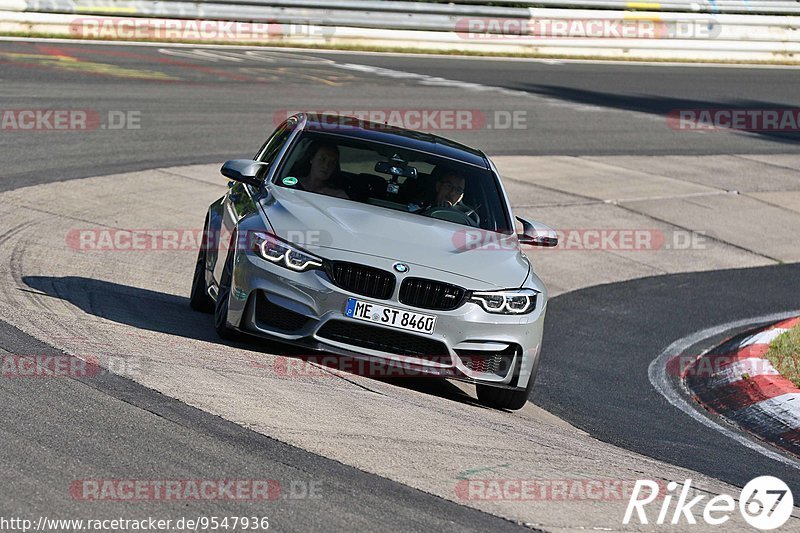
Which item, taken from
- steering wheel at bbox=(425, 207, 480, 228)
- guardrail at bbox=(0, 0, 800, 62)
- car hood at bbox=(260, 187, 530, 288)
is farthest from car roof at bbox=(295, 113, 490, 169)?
guardrail at bbox=(0, 0, 800, 62)

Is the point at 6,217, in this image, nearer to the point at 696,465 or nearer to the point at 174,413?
the point at 174,413

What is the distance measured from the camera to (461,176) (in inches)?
352

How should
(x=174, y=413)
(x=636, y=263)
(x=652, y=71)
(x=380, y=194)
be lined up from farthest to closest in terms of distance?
(x=652, y=71) → (x=636, y=263) → (x=380, y=194) → (x=174, y=413)

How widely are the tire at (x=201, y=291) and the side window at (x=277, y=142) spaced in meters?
0.74

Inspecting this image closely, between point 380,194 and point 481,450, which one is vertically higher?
point 380,194

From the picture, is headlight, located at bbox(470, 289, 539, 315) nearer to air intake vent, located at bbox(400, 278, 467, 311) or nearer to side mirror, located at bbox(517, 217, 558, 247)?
air intake vent, located at bbox(400, 278, 467, 311)

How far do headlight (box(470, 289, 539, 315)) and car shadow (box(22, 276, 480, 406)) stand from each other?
75cm

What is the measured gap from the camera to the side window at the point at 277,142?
9055mm

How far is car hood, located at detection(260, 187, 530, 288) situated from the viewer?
7.62 m

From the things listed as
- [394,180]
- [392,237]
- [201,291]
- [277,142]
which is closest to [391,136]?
[394,180]

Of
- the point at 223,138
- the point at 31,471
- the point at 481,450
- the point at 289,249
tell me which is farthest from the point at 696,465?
the point at 223,138

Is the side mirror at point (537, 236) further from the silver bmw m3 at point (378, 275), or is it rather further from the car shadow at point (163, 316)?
the car shadow at point (163, 316)

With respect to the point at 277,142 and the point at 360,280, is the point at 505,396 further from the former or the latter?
the point at 277,142

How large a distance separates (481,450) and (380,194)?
2.85m
